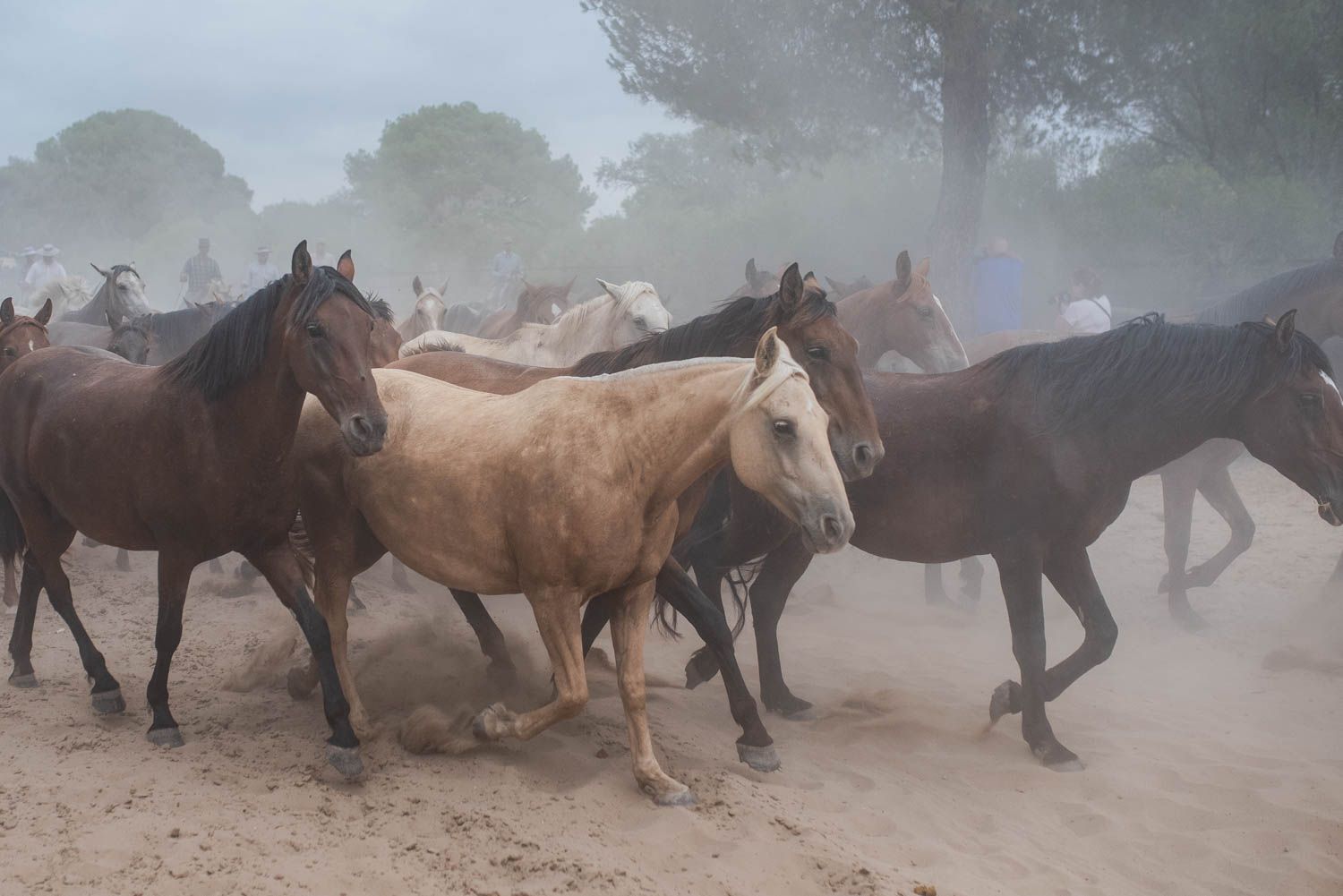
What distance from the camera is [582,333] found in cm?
829

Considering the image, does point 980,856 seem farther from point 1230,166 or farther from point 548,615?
point 1230,166

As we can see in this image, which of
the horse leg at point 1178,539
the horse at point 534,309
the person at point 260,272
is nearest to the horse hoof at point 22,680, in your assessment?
the horse at point 534,309

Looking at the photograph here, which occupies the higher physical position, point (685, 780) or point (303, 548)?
point (303, 548)

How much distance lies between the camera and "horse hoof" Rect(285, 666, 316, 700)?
5121 millimetres

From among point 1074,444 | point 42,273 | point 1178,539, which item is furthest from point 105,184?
point 1074,444

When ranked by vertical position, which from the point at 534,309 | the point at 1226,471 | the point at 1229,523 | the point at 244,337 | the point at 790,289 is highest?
the point at 534,309

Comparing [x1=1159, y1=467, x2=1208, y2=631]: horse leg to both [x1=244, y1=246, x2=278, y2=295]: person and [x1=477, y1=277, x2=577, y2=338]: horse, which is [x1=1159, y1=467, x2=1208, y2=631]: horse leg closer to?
[x1=477, y1=277, x2=577, y2=338]: horse

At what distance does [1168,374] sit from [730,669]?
248 centimetres

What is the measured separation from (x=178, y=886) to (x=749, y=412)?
225cm

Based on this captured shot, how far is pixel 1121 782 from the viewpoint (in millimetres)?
4996

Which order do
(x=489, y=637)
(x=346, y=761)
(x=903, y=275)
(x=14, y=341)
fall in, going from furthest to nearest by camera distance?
1. (x=903, y=275)
2. (x=14, y=341)
3. (x=489, y=637)
4. (x=346, y=761)

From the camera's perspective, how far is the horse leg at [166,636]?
14.7 feet

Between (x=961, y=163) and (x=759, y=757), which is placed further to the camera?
(x=961, y=163)

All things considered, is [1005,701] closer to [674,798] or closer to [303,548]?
[674,798]
